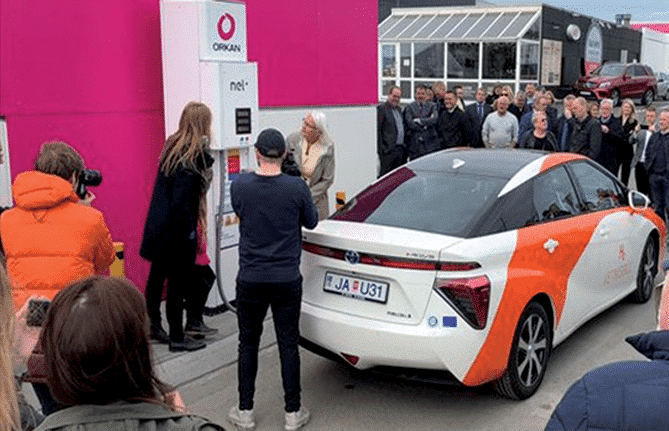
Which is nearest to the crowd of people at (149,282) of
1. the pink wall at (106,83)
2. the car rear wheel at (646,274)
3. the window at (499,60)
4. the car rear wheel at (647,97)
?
the pink wall at (106,83)

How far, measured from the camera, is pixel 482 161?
18.7 feet

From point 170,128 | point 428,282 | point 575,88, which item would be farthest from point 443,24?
point 428,282

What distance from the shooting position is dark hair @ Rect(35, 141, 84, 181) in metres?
4.04

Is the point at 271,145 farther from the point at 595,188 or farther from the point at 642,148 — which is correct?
the point at 642,148

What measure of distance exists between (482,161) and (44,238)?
127 inches

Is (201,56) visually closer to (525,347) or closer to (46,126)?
(46,126)

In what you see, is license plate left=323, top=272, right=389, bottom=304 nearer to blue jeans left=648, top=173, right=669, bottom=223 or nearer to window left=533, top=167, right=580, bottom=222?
window left=533, top=167, right=580, bottom=222

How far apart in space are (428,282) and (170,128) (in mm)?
3145

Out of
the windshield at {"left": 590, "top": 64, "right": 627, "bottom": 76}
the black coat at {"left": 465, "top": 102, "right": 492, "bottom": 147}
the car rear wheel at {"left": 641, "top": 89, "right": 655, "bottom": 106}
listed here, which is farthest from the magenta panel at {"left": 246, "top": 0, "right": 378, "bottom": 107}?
the car rear wheel at {"left": 641, "top": 89, "right": 655, "bottom": 106}

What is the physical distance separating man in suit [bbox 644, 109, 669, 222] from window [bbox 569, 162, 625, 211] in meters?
3.51

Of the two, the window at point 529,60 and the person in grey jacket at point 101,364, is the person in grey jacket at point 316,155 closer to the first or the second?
the person in grey jacket at point 101,364

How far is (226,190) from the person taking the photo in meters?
6.62

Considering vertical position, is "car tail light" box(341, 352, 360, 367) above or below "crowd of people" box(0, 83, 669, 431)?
below

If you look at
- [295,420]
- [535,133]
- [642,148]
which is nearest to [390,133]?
[535,133]
